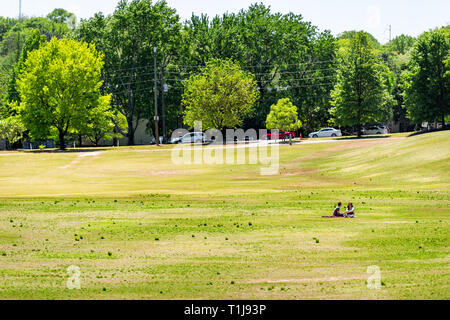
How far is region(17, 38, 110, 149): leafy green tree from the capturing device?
8725cm

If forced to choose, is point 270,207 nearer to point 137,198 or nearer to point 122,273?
point 137,198

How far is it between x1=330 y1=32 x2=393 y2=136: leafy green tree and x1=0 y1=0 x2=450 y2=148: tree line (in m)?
0.16

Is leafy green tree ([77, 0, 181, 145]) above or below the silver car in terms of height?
above

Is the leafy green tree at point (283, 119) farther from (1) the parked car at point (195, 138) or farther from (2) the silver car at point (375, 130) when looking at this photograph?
(2) the silver car at point (375, 130)

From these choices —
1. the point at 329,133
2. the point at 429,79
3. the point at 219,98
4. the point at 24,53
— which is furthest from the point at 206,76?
the point at 429,79

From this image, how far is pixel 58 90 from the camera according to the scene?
87.8 meters

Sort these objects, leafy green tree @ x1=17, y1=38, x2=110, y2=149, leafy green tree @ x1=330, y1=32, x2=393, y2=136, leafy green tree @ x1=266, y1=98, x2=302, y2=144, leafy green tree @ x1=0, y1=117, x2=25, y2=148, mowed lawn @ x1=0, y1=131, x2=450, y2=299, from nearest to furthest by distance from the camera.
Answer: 1. mowed lawn @ x1=0, y1=131, x2=450, y2=299
2. leafy green tree @ x1=17, y1=38, x2=110, y2=149
3. leafy green tree @ x1=266, y1=98, x2=302, y2=144
4. leafy green tree @ x1=330, y1=32, x2=393, y2=136
5. leafy green tree @ x1=0, y1=117, x2=25, y2=148

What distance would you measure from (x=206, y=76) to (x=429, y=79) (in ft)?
129

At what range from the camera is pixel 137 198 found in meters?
35.6

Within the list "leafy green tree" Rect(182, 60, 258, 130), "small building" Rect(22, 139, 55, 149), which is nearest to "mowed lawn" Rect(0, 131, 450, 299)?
"leafy green tree" Rect(182, 60, 258, 130)

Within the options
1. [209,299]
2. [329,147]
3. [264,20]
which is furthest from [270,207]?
[264,20]

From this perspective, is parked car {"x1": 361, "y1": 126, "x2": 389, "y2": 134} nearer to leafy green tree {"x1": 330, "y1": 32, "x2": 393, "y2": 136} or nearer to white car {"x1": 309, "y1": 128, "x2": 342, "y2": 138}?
white car {"x1": 309, "y1": 128, "x2": 342, "y2": 138}

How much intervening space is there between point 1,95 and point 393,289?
12725cm

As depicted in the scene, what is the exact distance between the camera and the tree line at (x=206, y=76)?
87625 mm
